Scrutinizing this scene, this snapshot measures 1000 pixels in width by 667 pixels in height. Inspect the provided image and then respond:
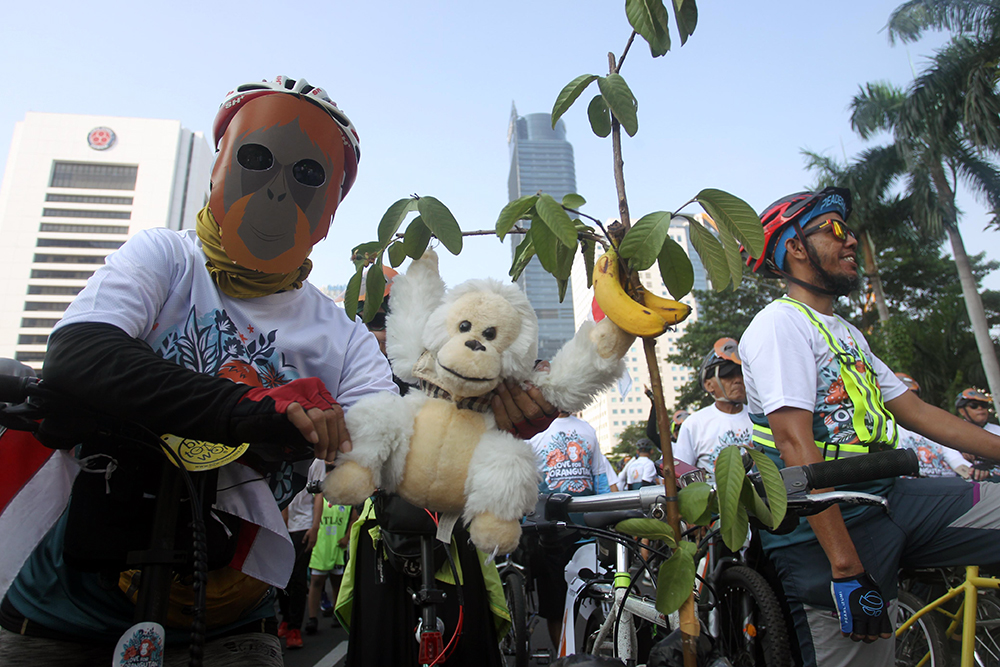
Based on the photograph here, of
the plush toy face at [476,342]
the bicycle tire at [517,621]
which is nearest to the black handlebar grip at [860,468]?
the plush toy face at [476,342]

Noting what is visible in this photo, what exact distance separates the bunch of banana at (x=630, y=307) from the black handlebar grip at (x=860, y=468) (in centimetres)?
64

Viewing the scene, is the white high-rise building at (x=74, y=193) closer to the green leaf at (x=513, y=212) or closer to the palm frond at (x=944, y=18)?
the palm frond at (x=944, y=18)

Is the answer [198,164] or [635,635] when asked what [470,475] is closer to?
[635,635]

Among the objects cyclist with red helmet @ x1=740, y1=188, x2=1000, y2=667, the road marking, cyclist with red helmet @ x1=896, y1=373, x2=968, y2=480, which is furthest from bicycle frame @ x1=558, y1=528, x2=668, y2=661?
cyclist with red helmet @ x1=896, y1=373, x2=968, y2=480

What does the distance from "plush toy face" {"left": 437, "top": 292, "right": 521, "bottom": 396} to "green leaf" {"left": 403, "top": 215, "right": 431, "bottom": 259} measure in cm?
15

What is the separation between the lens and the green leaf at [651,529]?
113 centimetres

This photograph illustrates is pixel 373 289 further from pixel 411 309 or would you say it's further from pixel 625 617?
pixel 625 617

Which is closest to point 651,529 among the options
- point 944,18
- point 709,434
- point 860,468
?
point 860,468

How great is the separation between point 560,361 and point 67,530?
1.10m

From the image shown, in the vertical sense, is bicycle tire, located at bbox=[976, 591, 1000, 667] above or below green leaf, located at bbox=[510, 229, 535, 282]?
below

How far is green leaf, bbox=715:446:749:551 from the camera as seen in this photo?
3.49ft

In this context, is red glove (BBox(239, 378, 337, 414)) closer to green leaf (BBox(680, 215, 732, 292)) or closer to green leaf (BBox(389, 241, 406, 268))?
green leaf (BBox(389, 241, 406, 268))

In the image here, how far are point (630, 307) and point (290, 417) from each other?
64cm

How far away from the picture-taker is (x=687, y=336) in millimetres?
24312
